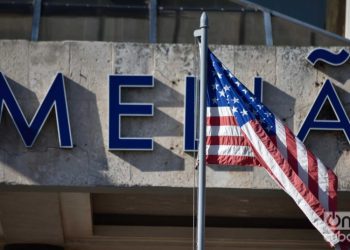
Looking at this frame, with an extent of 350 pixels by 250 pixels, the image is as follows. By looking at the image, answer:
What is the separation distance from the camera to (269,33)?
1927 centimetres

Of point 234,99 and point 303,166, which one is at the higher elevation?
point 234,99

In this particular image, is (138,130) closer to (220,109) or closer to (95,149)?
(95,149)

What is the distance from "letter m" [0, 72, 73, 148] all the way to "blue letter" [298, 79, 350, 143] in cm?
346

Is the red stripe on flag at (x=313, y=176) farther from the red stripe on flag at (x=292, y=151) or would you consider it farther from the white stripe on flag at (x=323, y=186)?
the red stripe on flag at (x=292, y=151)

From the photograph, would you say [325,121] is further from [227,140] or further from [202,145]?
[202,145]

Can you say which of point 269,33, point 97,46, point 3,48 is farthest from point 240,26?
point 3,48

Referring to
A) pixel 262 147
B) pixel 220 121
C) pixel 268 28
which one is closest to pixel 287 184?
pixel 262 147

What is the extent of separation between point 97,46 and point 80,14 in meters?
1.07

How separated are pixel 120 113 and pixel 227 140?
3267 millimetres

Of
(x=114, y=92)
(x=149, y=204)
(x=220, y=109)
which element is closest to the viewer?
(x=220, y=109)

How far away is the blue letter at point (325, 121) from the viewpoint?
59.9 ft

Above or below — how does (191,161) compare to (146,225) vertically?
above

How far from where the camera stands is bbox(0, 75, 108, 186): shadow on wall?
1817 centimetres

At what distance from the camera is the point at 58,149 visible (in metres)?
18.2
